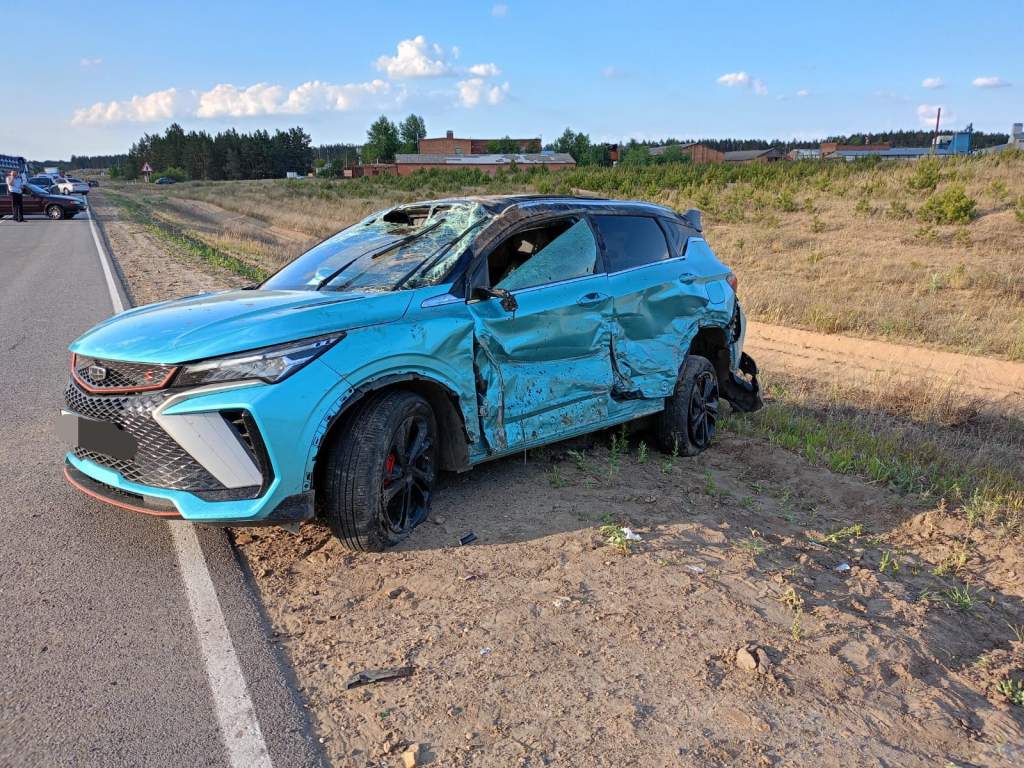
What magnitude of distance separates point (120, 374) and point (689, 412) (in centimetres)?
374

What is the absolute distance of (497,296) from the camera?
14.5 feet

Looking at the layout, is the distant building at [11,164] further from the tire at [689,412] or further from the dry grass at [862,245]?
the tire at [689,412]

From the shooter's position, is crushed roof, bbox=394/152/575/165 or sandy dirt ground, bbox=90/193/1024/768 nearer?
sandy dirt ground, bbox=90/193/1024/768

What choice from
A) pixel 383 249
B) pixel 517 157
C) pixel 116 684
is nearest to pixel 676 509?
pixel 383 249

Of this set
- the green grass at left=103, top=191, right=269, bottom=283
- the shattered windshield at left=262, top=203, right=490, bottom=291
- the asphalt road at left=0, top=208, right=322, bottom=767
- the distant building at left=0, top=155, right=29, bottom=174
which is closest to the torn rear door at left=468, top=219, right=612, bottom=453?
the shattered windshield at left=262, top=203, right=490, bottom=291

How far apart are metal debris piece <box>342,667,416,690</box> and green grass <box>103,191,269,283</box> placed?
592cm

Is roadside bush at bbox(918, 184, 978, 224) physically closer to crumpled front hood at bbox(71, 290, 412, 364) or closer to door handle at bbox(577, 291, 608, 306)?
door handle at bbox(577, 291, 608, 306)

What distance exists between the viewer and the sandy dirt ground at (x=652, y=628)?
2.72 meters

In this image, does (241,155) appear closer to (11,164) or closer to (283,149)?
(283,149)

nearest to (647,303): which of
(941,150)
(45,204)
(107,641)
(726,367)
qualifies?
(726,367)

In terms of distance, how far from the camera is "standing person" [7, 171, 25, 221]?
3020 cm

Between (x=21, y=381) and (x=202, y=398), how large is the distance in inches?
190

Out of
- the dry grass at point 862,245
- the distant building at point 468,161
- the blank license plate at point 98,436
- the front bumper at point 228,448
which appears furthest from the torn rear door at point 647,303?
the distant building at point 468,161

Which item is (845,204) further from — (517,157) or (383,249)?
(517,157)
